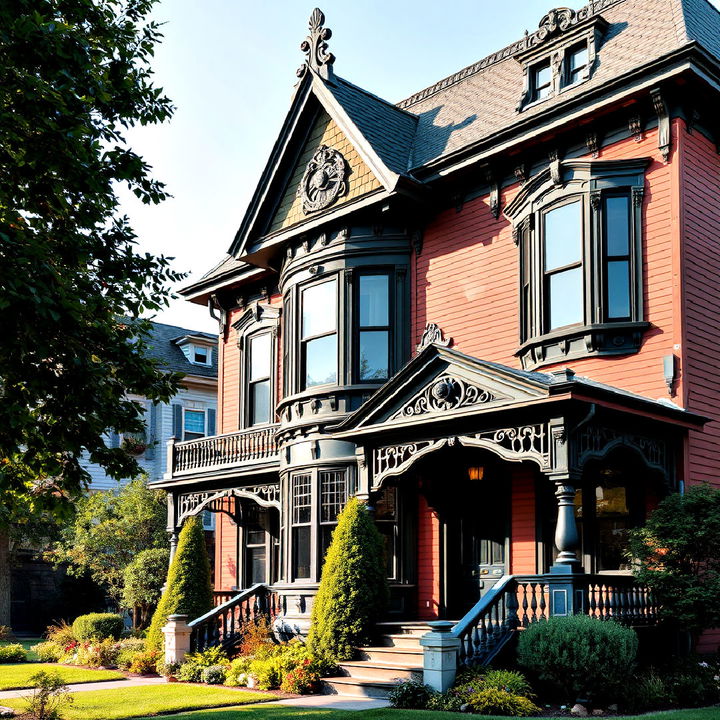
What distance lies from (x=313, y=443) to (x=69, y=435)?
7.32 meters

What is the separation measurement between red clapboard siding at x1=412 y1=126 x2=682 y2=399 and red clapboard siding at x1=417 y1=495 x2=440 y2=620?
323cm

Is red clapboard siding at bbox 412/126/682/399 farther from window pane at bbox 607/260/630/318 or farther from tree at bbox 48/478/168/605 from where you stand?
tree at bbox 48/478/168/605

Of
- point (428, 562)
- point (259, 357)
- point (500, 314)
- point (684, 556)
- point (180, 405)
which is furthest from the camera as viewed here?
point (180, 405)

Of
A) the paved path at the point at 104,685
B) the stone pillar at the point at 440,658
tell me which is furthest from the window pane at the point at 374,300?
the paved path at the point at 104,685

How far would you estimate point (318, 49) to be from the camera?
2083cm

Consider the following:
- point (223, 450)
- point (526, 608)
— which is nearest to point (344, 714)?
point (526, 608)

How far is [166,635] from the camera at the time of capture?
749 inches

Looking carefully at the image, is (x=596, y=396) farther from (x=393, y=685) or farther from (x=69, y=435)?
(x=69, y=435)

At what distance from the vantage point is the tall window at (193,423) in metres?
42.9

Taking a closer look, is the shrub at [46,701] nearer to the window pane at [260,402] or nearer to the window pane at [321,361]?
the window pane at [321,361]

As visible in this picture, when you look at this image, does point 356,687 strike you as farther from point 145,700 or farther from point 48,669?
point 48,669

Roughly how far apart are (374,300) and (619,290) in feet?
17.2

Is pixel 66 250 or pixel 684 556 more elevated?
pixel 66 250

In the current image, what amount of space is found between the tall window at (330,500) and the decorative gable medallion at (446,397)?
324 centimetres
